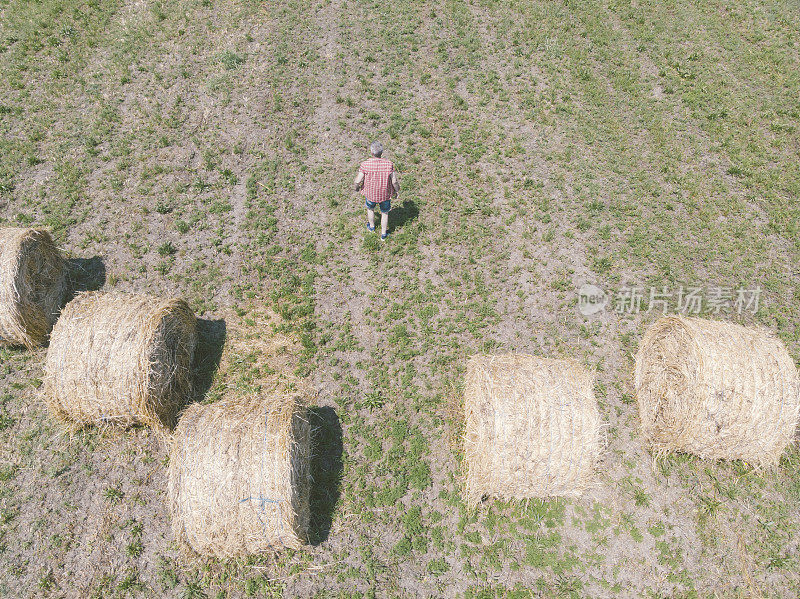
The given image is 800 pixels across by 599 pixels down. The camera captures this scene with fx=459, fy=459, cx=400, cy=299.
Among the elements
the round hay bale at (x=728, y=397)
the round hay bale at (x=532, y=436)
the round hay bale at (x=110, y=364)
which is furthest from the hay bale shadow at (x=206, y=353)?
the round hay bale at (x=728, y=397)

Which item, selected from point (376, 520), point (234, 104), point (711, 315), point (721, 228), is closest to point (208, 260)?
point (234, 104)

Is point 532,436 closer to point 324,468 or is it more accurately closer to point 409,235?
point 324,468

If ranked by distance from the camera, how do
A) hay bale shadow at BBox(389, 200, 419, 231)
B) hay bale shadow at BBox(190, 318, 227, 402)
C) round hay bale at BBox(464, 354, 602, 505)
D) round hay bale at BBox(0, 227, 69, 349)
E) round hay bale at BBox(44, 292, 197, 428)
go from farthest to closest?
hay bale shadow at BBox(389, 200, 419, 231) < hay bale shadow at BBox(190, 318, 227, 402) < round hay bale at BBox(0, 227, 69, 349) < round hay bale at BBox(44, 292, 197, 428) < round hay bale at BBox(464, 354, 602, 505)

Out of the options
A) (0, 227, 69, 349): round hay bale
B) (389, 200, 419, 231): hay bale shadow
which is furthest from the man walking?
(0, 227, 69, 349): round hay bale

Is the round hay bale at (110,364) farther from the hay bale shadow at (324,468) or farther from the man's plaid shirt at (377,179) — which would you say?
the man's plaid shirt at (377,179)

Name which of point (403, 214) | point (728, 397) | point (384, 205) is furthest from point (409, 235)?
point (728, 397)

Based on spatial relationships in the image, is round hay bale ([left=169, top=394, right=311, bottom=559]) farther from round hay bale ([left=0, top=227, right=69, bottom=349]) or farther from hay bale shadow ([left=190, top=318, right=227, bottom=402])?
round hay bale ([left=0, top=227, right=69, bottom=349])
